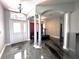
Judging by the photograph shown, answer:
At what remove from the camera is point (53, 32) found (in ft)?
43.6

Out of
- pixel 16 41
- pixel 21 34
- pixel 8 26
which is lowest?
pixel 16 41

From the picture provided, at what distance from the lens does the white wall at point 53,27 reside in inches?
487

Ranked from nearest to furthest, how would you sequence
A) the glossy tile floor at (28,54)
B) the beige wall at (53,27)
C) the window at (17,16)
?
the glossy tile floor at (28,54) → the window at (17,16) → the beige wall at (53,27)

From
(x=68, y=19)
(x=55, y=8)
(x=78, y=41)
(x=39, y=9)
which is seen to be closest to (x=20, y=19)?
(x=39, y=9)

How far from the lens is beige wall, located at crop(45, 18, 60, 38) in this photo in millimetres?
12367

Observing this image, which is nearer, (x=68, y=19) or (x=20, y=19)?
(x=68, y=19)

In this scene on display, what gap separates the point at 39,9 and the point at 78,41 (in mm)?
4349

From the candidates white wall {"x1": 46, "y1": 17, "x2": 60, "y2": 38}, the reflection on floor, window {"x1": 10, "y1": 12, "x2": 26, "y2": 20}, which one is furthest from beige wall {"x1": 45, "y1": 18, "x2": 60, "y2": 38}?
the reflection on floor

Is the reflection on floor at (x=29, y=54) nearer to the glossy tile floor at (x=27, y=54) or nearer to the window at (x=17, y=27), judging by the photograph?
the glossy tile floor at (x=27, y=54)

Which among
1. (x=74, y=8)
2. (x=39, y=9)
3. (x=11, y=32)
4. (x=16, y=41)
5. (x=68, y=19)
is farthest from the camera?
(x=16, y=41)

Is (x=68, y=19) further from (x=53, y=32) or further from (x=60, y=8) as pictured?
(x=53, y=32)

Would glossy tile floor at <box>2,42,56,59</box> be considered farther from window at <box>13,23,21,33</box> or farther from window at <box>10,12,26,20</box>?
window at <box>10,12,26,20</box>

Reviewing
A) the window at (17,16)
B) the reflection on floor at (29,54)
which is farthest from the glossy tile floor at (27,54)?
the window at (17,16)

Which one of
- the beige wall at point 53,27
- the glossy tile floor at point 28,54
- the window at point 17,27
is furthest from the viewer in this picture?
the beige wall at point 53,27
